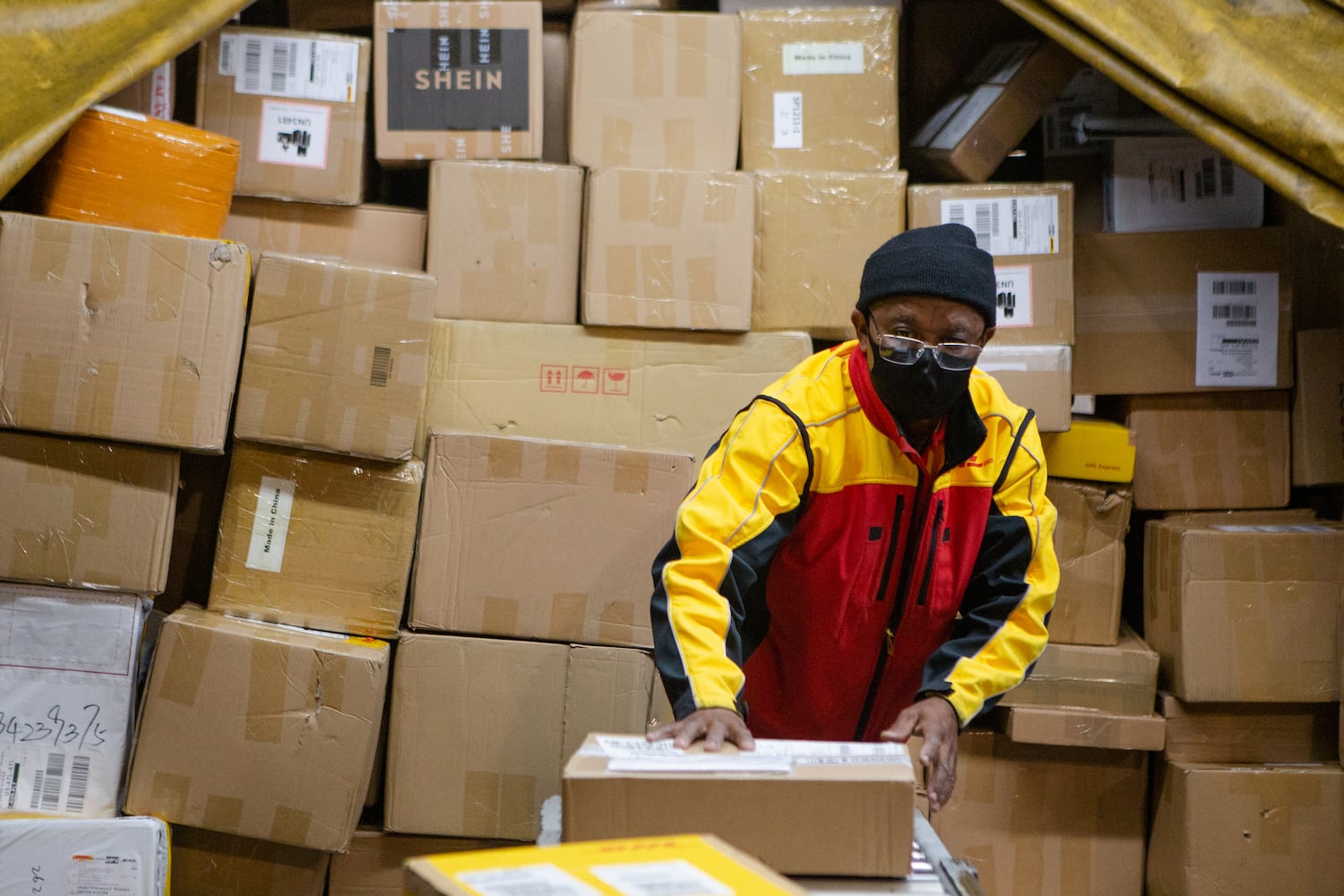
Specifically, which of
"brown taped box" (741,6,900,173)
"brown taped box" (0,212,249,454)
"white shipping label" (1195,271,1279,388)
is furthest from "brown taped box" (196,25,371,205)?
"white shipping label" (1195,271,1279,388)

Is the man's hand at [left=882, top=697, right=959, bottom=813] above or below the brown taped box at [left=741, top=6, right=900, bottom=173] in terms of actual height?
below

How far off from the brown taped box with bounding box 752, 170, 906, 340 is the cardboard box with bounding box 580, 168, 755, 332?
0.22 ft

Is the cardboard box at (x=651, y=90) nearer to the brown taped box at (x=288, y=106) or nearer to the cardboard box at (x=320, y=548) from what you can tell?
the brown taped box at (x=288, y=106)

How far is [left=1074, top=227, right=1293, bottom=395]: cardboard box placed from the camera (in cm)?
255

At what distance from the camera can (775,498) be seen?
1.58 m

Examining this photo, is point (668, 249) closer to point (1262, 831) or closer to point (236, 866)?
point (236, 866)

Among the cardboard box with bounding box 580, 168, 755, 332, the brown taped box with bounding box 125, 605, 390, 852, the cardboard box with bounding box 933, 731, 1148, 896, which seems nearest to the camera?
the brown taped box with bounding box 125, 605, 390, 852

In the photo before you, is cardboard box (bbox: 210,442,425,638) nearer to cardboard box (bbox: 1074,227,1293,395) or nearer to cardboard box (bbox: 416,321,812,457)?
cardboard box (bbox: 416,321,812,457)

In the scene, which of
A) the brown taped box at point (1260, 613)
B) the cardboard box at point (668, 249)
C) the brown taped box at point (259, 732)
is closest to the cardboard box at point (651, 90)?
the cardboard box at point (668, 249)

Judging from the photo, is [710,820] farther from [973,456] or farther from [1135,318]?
[1135,318]

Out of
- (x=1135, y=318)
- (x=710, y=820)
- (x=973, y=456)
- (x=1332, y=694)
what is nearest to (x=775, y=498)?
(x=973, y=456)

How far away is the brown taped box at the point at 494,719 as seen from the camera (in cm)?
234

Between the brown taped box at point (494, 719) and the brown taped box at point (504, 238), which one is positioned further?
the brown taped box at point (504, 238)

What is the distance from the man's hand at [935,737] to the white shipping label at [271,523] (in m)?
1.36
